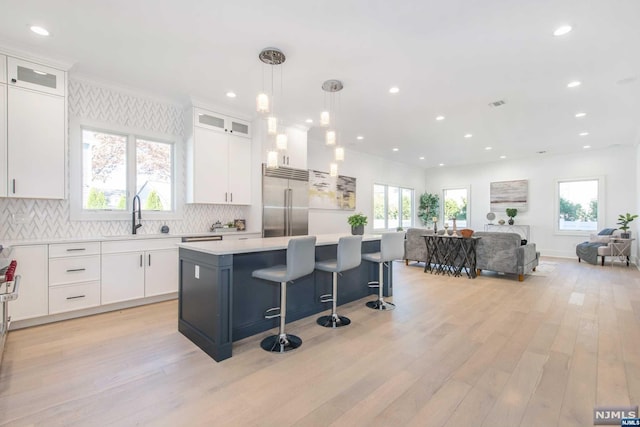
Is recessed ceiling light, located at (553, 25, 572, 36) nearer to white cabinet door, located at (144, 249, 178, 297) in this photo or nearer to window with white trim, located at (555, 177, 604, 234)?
white cabinet door, located at (144, 249, 178, 297)

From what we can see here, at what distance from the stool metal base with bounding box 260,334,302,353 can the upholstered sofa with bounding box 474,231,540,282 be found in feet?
14.7

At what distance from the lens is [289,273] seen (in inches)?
102

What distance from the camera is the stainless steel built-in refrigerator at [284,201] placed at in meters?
5.25

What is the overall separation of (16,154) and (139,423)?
3.20m

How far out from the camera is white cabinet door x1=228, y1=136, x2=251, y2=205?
5.05 metres

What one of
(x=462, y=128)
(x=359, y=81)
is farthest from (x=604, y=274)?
(x=359, y=81)

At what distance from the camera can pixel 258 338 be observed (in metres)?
2.92

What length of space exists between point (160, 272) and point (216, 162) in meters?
1.87

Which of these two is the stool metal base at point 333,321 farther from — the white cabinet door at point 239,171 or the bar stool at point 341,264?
the white cabinet door at point 239,171

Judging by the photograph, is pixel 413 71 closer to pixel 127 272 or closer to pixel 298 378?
pixel 298 378

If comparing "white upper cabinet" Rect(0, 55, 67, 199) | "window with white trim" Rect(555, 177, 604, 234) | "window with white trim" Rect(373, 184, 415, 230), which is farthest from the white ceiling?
"window with white trim" Rect(373, 184, 415, 230)

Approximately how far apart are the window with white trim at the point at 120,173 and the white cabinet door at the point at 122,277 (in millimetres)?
744

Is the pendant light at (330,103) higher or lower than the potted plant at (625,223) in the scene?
higher

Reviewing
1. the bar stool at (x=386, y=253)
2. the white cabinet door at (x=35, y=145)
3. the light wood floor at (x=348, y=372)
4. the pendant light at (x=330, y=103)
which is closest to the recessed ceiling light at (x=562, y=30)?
the pendant light at (x=330, y=103)
